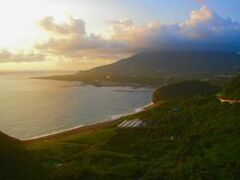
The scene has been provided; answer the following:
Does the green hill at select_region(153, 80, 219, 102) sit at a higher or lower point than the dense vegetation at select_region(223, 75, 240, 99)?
lower

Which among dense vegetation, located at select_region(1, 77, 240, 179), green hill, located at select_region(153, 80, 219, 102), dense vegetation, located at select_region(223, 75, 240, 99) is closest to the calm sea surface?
green hill, located at select_region(153, 80, 219, 102)

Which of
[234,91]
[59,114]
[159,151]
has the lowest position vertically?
[59,114]

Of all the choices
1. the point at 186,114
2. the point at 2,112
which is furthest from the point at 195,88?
the point at 186,114

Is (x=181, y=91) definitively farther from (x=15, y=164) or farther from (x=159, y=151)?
(x=15, y=164)

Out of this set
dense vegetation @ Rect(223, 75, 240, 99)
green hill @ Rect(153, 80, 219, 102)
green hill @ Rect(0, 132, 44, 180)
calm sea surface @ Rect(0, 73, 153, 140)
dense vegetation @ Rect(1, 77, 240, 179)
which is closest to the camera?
green hill @ Rect(0, 132, 44, 180)

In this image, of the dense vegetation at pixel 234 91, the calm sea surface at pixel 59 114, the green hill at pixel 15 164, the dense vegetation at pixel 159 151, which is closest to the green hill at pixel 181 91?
the calm sea surface at pixel 59 114

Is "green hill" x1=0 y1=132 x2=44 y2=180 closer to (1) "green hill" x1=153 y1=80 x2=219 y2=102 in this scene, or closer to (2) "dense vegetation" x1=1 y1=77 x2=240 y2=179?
(2) "dense vegetation" x1=1 y1=77 x2=240 y2=179

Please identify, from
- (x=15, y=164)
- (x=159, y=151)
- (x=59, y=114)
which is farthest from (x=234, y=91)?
(x=59, y=114)

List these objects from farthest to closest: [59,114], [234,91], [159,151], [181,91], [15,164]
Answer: [181,91]
[59,114]
[234,91]
[159,151]
[15,164]
